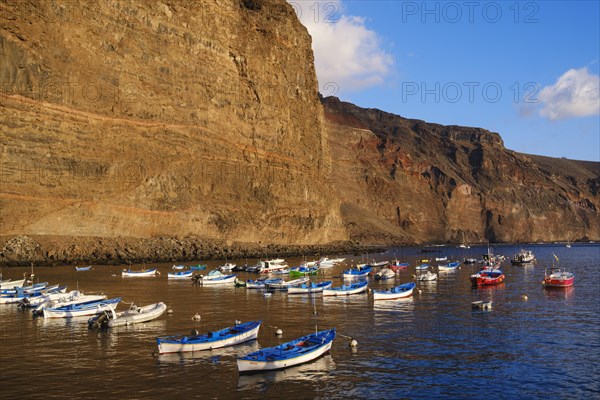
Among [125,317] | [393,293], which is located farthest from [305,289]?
[125,317]

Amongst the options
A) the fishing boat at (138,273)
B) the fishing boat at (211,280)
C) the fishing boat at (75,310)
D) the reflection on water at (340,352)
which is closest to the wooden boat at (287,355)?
the reflection on water at (340,352)

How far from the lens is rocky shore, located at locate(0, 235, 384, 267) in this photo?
66.0 meters

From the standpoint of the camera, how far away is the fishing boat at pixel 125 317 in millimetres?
30391

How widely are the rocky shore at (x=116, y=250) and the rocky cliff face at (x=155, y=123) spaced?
1.46 metres

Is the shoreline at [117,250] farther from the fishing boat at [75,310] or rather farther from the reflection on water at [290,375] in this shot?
the reflection on water at [290,375]

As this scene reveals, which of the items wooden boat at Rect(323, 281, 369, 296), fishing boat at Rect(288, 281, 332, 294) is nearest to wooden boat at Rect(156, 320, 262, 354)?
wooden boat at Rect(323, 281, 369, 296)

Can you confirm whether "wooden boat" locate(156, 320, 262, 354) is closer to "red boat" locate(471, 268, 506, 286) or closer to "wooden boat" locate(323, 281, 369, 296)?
"wooden boat" locate(323, 281, 369, 296)

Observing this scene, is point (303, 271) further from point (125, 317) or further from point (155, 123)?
point (155, 123)

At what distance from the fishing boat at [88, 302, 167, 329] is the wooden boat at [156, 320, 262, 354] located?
6.44 m

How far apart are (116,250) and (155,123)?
21730 mm

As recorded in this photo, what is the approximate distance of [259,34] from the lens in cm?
10888

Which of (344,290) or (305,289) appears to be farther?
(305,289)

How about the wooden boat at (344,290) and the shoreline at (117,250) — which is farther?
the shoreline at (117,250)

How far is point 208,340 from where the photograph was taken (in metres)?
25.2
